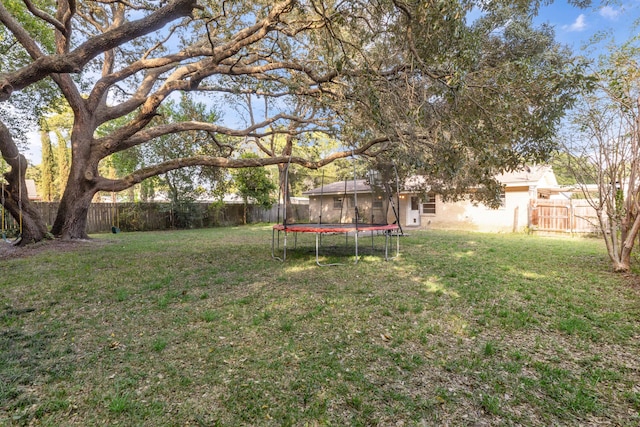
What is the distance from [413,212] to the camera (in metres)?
16.8

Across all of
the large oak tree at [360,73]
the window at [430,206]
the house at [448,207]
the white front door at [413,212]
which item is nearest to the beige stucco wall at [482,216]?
the house at [448,207]

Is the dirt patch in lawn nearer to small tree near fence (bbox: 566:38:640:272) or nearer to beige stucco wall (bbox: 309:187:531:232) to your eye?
beige stucco wall (bbox: 309:187:531:232)

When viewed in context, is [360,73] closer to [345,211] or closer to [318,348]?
[318,348]

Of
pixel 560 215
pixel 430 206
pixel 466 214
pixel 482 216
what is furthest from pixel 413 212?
pixel 560 215

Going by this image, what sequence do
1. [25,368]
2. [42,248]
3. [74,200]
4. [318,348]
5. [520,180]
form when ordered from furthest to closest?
[520,180], [74,200], [42,248], [318,348], [25,368]

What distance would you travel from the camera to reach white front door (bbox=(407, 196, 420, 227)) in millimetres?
16609

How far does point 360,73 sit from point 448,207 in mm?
12267

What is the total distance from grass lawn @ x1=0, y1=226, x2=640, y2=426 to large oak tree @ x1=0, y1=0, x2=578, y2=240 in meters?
1.98

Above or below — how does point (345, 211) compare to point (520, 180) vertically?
below

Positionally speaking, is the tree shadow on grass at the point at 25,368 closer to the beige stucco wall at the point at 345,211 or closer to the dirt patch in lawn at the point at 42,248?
the dirt patch in lawn at the point at 42,248

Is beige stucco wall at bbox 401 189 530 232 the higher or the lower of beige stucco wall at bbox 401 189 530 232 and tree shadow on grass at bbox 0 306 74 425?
the higher

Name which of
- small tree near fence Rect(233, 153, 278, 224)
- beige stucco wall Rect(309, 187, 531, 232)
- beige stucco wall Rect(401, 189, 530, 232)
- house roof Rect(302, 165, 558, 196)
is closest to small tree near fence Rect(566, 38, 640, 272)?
house roof Rect(302, 165, 558, 196)

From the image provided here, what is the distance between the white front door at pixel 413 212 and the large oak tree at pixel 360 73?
6939 millimetres

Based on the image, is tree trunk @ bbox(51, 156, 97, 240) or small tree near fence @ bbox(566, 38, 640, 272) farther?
tree trunk @ bbox(51, 156, 97, 240)
